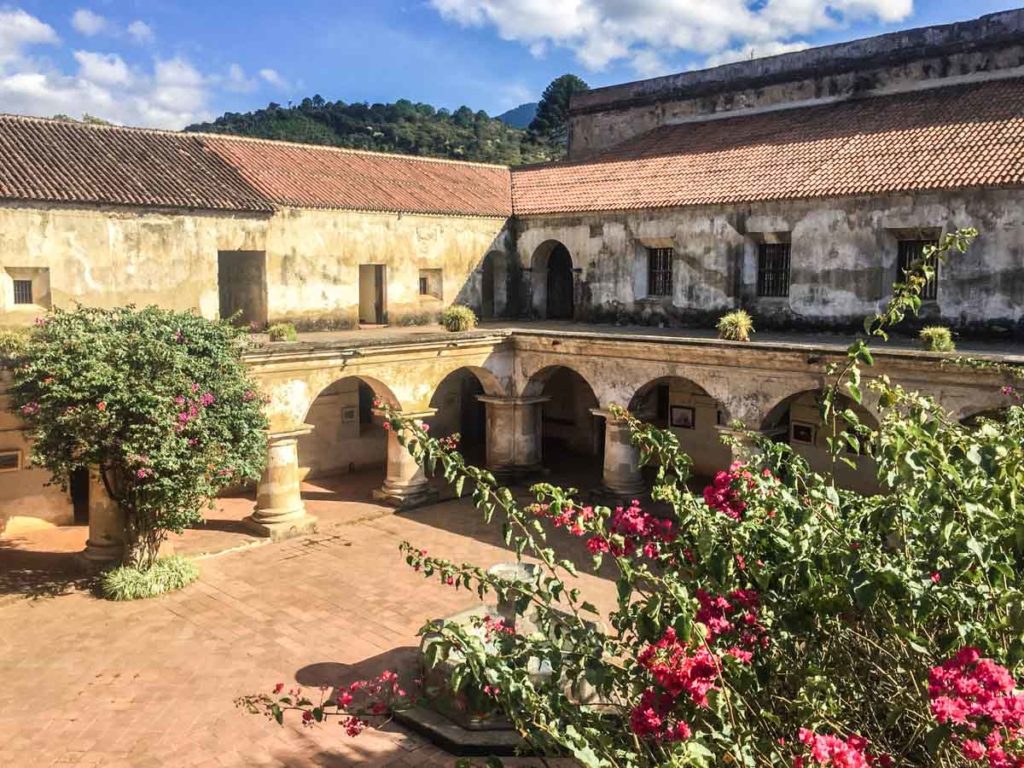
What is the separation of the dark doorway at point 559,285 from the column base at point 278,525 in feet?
38.9

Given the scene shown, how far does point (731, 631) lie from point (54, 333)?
13.5 metres

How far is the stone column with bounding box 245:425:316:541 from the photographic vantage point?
18625 mm

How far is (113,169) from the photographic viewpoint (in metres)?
20.3

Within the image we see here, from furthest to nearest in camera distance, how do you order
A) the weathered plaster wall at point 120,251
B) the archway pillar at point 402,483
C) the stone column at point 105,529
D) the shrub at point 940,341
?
the archway pillar at point 402,483, the weathered plaster wall at point 120,251, the shrub at point 940,341, the stone column at point 105,529

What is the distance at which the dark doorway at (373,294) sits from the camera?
2495 centimetres

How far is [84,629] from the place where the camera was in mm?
13859

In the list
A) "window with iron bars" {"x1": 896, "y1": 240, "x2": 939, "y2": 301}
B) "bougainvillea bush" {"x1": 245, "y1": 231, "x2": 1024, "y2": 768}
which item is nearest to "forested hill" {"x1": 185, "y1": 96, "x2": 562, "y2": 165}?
"window with iron bars" {"x1": 896, "y1": 240, "x2": 939, "y2": 301}

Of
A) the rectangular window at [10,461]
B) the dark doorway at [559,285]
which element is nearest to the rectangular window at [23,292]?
the rectangular window at [10,461]

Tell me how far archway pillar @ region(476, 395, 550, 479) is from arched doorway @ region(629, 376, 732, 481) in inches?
121

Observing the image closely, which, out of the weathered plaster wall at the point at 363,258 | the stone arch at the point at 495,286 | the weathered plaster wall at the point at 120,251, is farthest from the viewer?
the stone arch at the point at 495,286

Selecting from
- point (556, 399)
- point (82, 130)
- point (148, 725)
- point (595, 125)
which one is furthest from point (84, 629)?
point (595, 125)

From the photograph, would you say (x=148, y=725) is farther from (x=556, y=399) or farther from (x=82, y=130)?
(x=556, y=399)

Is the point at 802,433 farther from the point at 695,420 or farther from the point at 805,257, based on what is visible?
the point at 805,257

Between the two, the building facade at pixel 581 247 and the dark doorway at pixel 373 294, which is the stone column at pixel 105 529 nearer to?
the building facade at pixel 581 247
